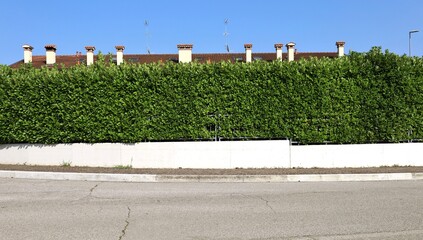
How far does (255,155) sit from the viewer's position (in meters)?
12.3

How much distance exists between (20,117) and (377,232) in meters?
12.1

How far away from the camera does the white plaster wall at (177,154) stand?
12.3 meters

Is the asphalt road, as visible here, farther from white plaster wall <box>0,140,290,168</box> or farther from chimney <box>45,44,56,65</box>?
chimney <box>45,44,56,65</box>

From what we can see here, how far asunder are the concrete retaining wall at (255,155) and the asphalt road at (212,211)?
99.3 inches

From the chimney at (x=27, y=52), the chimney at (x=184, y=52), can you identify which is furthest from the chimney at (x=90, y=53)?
the chimney at (x=184, y=52)

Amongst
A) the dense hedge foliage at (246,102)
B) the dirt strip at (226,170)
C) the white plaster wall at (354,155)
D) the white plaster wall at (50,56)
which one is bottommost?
the dirt strip at (226,170)

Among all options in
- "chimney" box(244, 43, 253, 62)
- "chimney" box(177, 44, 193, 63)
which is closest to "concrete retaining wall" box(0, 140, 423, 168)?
"chimney" box(177, 44, 193, 63)

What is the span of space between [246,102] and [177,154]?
2.85 meters

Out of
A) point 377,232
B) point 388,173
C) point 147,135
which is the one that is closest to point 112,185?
point 147,135

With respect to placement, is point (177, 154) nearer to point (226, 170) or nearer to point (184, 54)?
point (226, 170)

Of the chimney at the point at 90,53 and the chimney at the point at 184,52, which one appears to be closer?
the chimney at the point at 184,52

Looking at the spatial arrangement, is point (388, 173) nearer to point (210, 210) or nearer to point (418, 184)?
point (418, 184)

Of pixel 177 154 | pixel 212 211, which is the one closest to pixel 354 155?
pixel 177 154

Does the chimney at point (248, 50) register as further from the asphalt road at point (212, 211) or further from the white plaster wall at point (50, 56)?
the asphalt road at point (212, 211)
